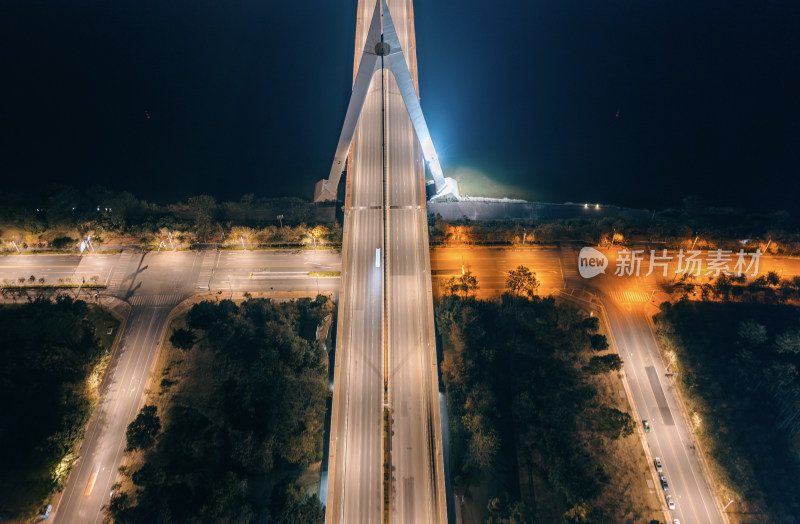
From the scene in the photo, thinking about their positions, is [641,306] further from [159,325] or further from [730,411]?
[159,325]

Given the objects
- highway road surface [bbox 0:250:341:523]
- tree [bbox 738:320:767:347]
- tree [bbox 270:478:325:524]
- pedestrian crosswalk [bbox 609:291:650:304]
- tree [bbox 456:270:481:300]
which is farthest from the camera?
pedestrian crosswalk [bbox 609:291:650:304]

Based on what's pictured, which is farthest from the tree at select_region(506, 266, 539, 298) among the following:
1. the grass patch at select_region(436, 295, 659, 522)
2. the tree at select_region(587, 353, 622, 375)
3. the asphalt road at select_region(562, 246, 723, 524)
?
the tree at select_region(587, 353, 622, 375)

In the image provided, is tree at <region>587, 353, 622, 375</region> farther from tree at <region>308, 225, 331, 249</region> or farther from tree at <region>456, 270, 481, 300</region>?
tree at <region>308, 225, 331, 249</region>

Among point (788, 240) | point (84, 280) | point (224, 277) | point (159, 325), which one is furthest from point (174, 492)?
point (788, 240)

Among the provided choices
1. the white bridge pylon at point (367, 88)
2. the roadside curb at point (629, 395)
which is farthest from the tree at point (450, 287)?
the white bridge pylon at point (367, 88)

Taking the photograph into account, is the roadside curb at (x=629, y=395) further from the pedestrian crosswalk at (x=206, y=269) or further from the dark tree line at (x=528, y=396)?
the pedestrian crosswalk at (x=206, y=269)

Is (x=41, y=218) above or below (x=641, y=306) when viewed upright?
above
